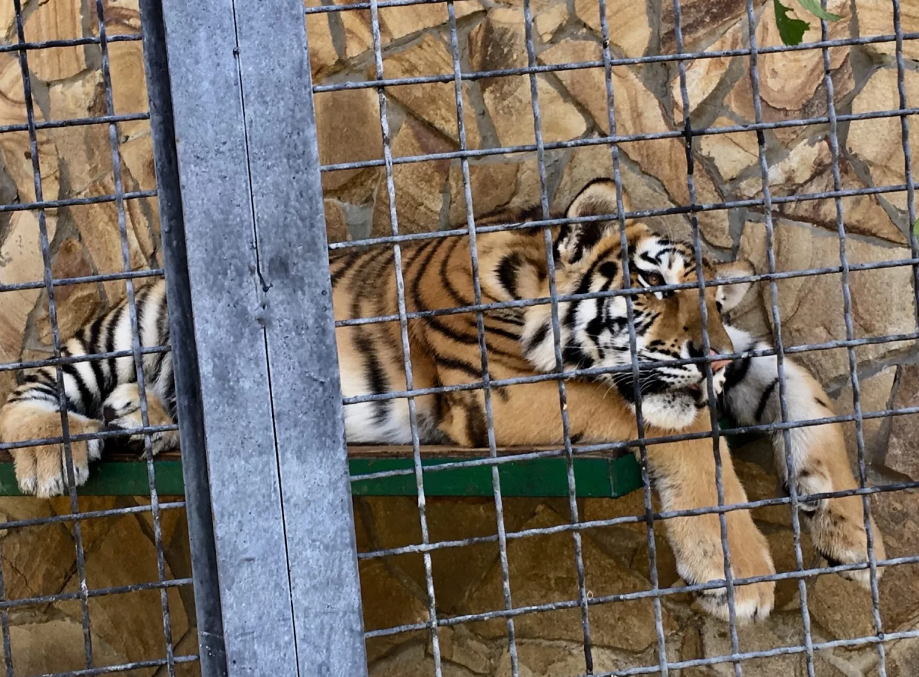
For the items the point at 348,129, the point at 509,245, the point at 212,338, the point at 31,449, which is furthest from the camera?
the point at 348,129

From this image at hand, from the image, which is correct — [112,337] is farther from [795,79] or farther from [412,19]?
[795,79]

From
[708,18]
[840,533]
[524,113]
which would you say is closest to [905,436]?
[840,533]

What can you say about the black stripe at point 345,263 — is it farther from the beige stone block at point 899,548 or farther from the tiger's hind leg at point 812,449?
the beige stone block at point 899,548

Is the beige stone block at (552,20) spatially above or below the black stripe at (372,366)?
above

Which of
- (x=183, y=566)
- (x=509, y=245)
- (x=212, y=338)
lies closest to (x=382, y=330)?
(x=509, y=245)

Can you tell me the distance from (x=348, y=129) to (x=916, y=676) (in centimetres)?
197

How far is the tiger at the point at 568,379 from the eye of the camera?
2.03 m

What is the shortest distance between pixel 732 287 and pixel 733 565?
78 centimetres

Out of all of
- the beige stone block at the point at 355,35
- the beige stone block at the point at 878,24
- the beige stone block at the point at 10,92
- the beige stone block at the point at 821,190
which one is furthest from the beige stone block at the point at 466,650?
the beige stone block at the point at 10,92

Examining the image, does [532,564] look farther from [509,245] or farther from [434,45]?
[434,45]

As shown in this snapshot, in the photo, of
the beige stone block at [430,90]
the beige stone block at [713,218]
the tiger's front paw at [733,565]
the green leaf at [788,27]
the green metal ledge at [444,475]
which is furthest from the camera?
the beige stone block at [430,90]

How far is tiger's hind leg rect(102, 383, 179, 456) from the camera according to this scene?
2.28m

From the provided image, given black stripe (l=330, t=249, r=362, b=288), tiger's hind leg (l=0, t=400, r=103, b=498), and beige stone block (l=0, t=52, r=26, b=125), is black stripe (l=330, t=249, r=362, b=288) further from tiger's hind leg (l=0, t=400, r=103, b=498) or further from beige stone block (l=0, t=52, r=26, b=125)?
beige stone block (l=0, t=52, r=26, b=125)

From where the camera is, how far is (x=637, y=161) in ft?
8.74
